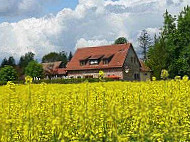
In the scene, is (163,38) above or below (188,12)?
below

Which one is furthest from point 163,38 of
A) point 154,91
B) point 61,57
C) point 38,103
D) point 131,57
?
point 61,57

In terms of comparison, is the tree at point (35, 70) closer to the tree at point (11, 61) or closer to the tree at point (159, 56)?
the tree at point (11, 61)

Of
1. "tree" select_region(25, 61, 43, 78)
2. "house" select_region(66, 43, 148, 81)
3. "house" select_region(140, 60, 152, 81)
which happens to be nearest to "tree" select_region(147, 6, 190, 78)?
"house" select_region(66, 43, 148, 81)

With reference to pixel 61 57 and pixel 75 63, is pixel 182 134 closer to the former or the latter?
pixel 75 63

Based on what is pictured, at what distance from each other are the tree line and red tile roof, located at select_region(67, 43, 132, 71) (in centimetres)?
866

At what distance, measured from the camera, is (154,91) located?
11.1 m

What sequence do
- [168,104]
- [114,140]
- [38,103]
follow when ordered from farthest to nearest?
[38,103] → [168,104] → [114,140]

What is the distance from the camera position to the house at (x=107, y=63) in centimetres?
5112

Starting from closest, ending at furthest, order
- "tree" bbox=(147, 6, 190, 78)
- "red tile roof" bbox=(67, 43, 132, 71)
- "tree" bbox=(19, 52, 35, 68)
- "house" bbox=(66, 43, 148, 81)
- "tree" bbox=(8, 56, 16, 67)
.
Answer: "tree" bbox=(147, 6, 190, 78), "house" bbox=(66, 43, 148, 81), "red tile roof" bbox=(67, 43, 132, 71), "tree" bbox=(8, 56, 16, 67), "tree" bbox=(19, 52, 35, 68)

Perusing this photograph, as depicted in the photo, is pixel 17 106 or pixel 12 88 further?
pixel 17 106

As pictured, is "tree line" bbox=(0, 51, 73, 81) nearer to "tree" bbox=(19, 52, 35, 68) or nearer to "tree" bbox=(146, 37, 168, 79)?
"tree" bbox=(19, 52, 35, 68)

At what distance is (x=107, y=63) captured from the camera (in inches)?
2067

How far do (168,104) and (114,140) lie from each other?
5.10 feet

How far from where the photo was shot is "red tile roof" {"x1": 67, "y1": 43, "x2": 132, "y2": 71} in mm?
51481
